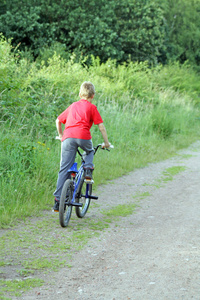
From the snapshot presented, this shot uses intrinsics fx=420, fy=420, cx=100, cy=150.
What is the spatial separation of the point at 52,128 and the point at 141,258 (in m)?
5.82

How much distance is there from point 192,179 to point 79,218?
4063mm

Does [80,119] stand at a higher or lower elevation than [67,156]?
higher

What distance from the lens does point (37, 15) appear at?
81.4 ft

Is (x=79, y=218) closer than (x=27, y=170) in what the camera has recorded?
Yes

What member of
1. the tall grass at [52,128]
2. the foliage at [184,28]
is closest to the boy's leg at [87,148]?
the tall grass at [52,128]

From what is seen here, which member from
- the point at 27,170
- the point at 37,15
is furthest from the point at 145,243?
the point at 37,15

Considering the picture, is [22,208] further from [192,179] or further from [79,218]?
[192,179]

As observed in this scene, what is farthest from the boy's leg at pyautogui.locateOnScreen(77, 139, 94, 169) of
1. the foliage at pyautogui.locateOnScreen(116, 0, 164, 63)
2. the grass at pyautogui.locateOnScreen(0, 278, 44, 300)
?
the foliage at pyautogui.locateOnScreen(116, 0, 164, 63)

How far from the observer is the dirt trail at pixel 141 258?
357cm

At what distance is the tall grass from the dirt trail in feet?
3.83

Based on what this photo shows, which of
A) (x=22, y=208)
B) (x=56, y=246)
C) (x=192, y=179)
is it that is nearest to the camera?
(x=56, y=246)

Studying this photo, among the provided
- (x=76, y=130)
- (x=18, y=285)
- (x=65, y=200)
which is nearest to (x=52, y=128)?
(x=76, y=130)

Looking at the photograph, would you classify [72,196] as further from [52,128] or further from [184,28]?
[184,28]

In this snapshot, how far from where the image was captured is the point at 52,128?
32.1ft
